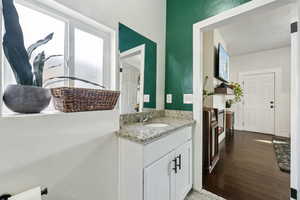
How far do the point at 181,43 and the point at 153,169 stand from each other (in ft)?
5.25

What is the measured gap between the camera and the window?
2.97 ft

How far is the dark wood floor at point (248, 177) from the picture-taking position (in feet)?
5.27

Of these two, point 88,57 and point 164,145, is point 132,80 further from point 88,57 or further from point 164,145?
point 164,145

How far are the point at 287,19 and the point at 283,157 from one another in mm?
2643

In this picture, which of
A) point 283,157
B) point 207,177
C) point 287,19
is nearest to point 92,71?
point 207,177

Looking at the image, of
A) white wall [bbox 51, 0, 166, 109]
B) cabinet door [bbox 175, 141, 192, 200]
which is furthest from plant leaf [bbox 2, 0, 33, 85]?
cabinet door [bbox 175, 141, 192, 200]

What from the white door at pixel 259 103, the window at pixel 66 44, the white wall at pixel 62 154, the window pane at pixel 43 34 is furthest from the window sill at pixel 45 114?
the white door at pixel 259 103

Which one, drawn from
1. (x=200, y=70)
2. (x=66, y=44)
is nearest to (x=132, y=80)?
(x=66, y=44)

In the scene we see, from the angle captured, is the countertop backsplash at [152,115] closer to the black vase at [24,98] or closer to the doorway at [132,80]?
the doorway at [132,80]

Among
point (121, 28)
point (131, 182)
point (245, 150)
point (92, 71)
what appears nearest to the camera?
point (131, 182)

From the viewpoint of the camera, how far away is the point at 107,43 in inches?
52.9

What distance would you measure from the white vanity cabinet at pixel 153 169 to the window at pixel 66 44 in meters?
0.70

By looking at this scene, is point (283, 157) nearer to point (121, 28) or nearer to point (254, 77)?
point (254, 77)

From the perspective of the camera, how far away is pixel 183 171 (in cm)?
144
